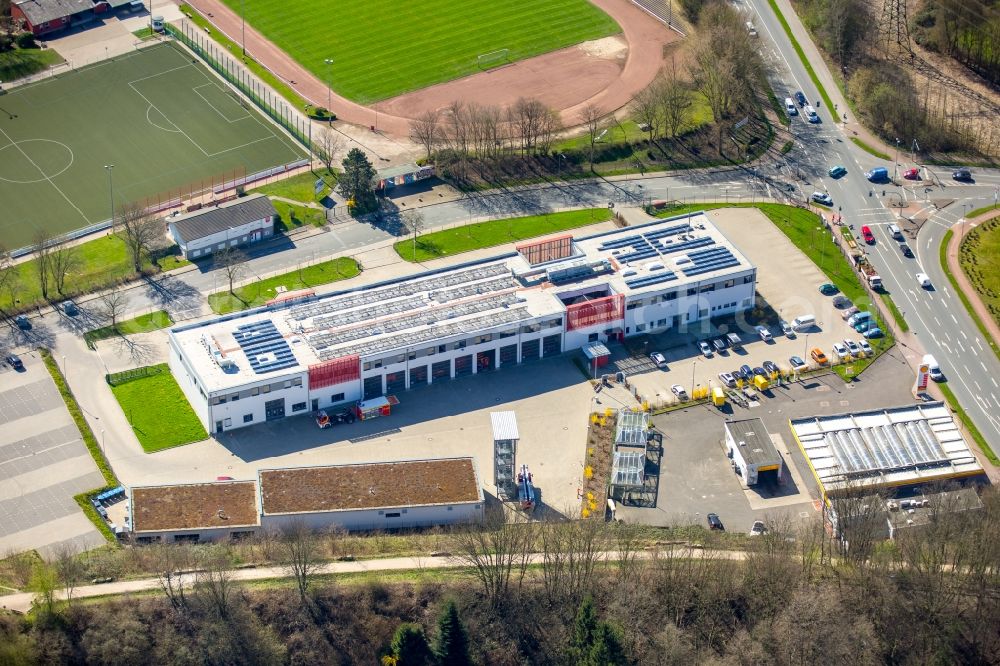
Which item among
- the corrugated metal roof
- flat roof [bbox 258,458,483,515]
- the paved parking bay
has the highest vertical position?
the corrugated metal roof

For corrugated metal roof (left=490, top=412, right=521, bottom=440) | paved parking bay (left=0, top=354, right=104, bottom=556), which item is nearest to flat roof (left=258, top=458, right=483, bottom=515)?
Result: corrugated metal roof (left=490, top=412, right=521, bottom=440)

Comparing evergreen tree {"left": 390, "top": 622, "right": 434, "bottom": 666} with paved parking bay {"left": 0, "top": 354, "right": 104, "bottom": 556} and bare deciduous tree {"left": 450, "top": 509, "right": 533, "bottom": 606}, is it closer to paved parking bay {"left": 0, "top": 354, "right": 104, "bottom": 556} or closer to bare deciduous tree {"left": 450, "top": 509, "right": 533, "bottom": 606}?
bare deciduous tree {"left": 450, "top": 509, "right": 533, "bottom": 606}

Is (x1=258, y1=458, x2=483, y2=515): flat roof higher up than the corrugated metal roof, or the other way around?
the corrugated metal roof

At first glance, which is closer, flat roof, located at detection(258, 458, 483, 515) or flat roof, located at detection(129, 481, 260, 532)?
flat roof, located at detection(129, 481, 260, 532)

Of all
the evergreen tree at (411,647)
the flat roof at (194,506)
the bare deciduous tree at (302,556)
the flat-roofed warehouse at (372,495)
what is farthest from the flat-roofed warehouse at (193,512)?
the evergreen tree at (411,647)

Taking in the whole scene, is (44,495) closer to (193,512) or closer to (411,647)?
(193,512)

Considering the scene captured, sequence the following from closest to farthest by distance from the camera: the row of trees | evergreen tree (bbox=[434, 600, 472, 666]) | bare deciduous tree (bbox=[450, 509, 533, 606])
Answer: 1. evergreen tree (bbox=[434, 600, 472, 666])
2. the row of trees
3. bare deciduous tree (bbox=[450, 509, 533, 606])

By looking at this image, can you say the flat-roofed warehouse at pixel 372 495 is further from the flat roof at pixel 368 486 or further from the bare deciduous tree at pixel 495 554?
the bare deciduous tree at pixel 495 554
